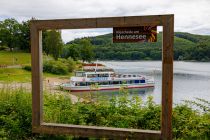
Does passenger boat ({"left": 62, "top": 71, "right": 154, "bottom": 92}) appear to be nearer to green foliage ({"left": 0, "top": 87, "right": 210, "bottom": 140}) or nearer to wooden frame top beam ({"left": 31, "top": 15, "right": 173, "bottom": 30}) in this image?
green foliage ({"left": 0, "top": 87, "right": 210, "bottom": 140})

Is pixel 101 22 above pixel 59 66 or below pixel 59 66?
above

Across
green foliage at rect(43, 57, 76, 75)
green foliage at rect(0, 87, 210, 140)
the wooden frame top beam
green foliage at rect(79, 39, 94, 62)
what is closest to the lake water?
green foliage at rect(0, 87, 210, 140)

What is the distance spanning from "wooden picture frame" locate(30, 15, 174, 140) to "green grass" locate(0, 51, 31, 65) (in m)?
54.5

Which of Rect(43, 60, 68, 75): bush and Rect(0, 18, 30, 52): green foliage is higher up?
Rect(0, 18, 30, 52): green foliage

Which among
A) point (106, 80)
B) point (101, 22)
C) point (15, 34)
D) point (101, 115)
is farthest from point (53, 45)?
point (101, 22)

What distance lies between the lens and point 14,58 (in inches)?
2467

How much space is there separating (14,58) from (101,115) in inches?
2320

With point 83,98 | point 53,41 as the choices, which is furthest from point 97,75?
point 83,98

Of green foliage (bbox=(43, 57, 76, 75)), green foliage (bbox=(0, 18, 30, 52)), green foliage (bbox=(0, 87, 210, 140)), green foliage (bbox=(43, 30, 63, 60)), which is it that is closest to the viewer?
green foliage (bbox=(0, 87, 210, 140))

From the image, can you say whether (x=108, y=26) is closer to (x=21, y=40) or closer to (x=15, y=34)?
(x=21, y=40)

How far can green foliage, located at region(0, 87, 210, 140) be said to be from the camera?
5.80 m

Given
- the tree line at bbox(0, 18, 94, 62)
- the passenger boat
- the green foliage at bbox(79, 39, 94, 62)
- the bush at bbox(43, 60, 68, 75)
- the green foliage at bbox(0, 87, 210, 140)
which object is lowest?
the passenger boat

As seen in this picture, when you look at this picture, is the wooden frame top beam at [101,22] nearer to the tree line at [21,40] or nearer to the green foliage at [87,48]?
the green foliage at [87,48]

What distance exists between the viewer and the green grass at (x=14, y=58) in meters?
A: 59.7
